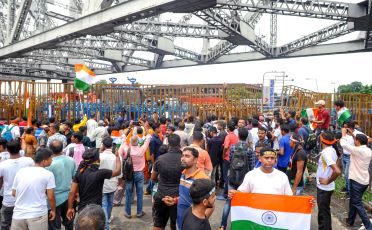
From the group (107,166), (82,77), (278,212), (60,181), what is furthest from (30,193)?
(82,77)

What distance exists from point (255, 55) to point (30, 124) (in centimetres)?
2170

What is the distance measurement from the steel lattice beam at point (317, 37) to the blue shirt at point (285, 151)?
15.6m

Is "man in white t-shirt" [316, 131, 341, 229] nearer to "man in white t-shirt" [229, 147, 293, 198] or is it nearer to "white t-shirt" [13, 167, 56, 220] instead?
"man in white t-shirt" [229, 147, 293, 198]

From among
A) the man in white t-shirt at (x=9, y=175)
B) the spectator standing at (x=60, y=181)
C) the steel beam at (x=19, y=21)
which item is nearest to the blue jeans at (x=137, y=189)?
the spectator standing at (x=60, y=181)

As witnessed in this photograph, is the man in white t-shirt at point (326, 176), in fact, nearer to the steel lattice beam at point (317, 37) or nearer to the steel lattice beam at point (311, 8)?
the steel lattice beam at point (311, 8)

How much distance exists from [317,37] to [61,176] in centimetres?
2086

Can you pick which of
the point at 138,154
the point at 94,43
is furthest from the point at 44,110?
the point at 94,43

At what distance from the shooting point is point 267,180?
379 centimetres

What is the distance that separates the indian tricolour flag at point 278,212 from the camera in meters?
3.69

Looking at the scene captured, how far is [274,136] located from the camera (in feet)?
24.0

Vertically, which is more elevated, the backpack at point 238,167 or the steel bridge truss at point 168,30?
the steel bridge truss at point 168,30

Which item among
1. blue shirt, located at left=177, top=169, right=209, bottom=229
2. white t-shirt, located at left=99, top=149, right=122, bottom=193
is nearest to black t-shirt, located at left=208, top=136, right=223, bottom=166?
white t-shirt, located at left=99, top=149, right=122, bottom=193

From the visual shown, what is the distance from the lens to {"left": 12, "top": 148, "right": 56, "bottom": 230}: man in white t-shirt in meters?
3.90

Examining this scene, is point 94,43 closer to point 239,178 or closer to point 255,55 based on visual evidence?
point 255,55
